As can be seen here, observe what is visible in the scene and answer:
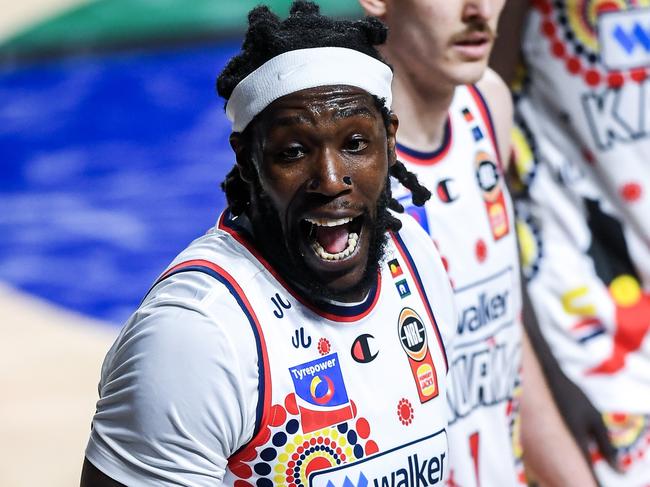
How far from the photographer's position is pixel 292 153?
6.36ft

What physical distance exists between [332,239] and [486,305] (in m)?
0.85

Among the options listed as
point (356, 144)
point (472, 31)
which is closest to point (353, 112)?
point (356, 144)

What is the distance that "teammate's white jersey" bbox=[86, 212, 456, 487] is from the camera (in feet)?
5.91

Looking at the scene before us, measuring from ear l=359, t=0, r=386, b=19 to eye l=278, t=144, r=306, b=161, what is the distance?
0.85 meters

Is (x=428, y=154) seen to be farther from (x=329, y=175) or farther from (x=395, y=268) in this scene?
(x=329, y=175)

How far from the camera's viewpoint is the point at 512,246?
2.82 metres

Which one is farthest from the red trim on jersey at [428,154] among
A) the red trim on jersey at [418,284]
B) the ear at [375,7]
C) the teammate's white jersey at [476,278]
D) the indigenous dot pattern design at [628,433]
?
the indigenous dot pattern design at [628,433]

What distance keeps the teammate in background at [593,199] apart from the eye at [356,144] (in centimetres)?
141

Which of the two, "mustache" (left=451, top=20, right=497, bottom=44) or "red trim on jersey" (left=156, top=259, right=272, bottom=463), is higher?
"mustache" (left=451, top=20, right=497, bottom=44)

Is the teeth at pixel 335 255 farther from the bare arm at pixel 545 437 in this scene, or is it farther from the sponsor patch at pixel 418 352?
the bare arm at pixel 545 437

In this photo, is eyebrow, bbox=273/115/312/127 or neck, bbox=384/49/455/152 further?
neck, bbox=384/49/455/152

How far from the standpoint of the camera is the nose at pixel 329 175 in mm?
1903

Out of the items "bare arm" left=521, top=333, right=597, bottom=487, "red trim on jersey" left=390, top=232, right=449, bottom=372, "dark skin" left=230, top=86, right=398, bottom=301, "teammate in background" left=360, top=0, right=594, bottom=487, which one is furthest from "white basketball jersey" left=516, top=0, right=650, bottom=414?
"dark skin" left=230, top=86, right=398, bottom=301

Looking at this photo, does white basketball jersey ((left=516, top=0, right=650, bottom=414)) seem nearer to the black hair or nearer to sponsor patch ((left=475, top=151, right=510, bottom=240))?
sponsor patch ((left=475, top=151, right=510, bottom=240))
